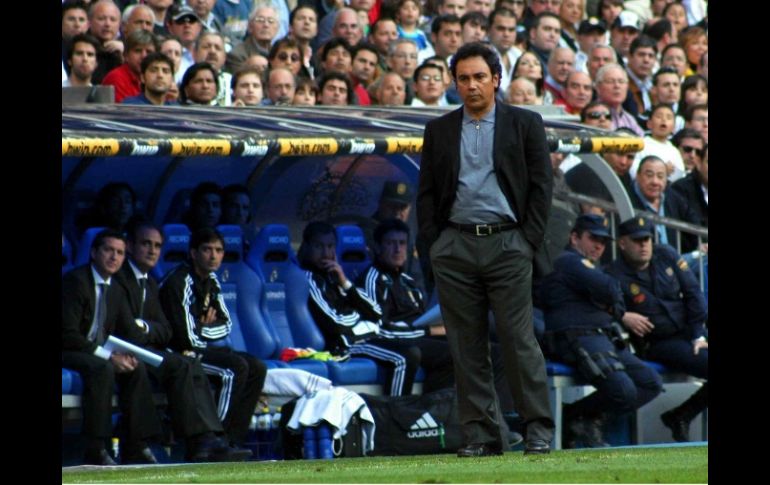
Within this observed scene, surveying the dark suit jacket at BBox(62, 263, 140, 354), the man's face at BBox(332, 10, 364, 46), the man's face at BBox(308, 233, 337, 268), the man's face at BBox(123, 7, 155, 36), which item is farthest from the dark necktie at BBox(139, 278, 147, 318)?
the man's face at BBox(332, 10, 364, 46)

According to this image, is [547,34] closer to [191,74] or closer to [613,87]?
[613,87]

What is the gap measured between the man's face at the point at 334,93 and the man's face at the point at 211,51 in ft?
2.89

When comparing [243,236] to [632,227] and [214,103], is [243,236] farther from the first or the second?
[632,227]

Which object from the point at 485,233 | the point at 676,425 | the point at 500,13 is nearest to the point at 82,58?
the point at 676,425

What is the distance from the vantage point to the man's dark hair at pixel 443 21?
722 inches

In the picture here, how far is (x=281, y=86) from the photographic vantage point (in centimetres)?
1565

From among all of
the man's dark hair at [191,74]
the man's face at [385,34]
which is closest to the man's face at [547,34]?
the man's face at [385,34]

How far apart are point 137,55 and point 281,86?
4.29 feet

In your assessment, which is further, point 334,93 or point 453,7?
point 453,7

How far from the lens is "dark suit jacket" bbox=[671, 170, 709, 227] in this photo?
17078 mm

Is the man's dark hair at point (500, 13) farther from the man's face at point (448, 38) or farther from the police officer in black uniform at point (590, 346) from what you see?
the police officer in black uniform at point (590, 346)

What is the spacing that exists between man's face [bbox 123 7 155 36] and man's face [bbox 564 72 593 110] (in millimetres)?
4227
